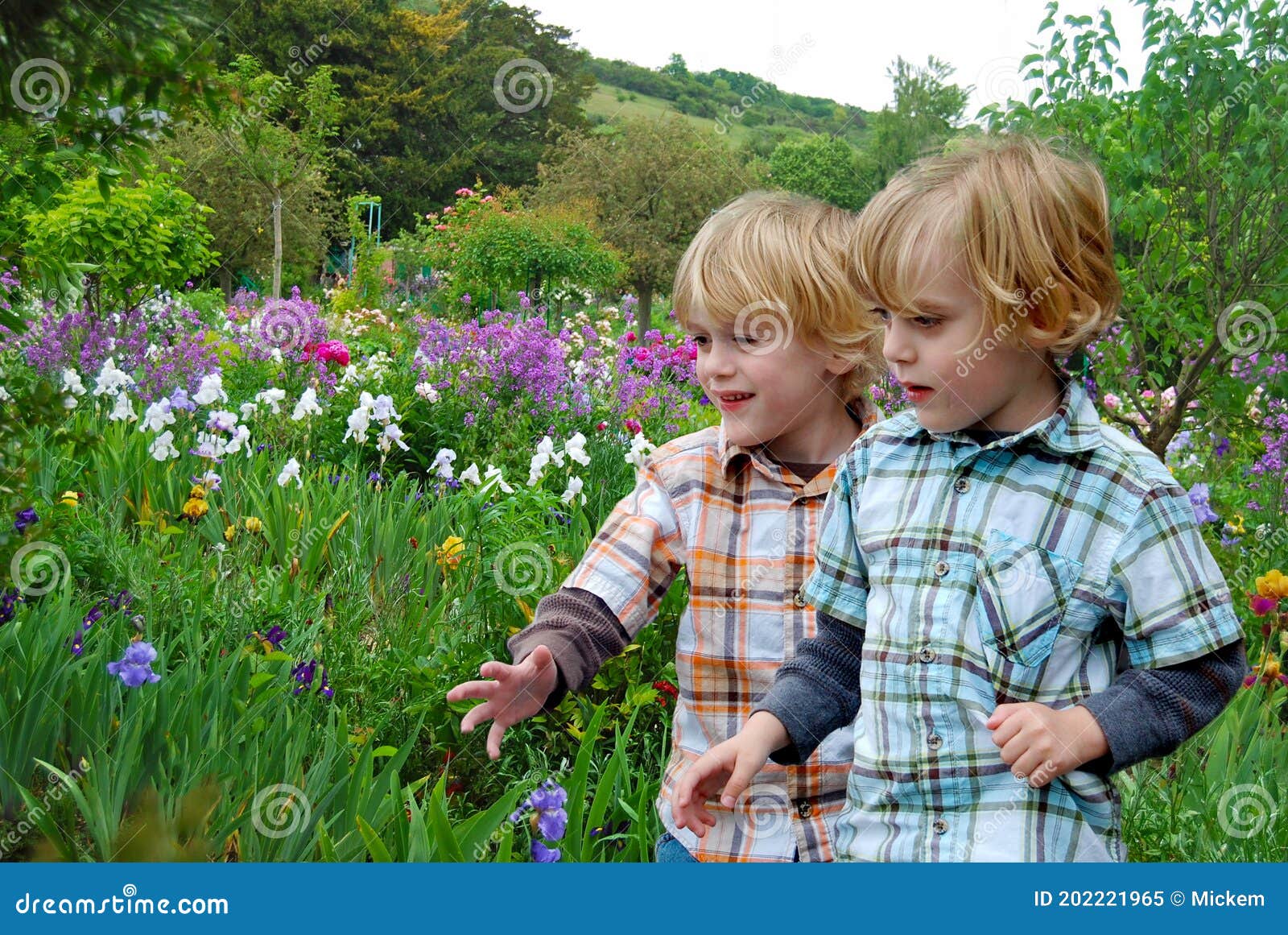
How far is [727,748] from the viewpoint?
130 cm

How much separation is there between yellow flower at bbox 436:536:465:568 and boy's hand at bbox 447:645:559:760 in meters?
1.68

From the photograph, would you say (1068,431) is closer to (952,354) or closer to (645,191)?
(952,354)

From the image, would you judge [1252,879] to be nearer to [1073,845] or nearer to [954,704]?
[1073,845]

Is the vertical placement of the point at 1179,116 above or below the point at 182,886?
above

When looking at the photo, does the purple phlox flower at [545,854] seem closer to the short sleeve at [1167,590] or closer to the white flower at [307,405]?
the short sleeve at [1167,590]

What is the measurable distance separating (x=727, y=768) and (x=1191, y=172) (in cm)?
348

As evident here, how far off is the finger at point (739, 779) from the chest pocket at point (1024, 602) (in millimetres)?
294

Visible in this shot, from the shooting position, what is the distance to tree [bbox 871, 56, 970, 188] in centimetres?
4172

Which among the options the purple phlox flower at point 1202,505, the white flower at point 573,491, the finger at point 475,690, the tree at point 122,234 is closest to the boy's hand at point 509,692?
the finger at point 475,690

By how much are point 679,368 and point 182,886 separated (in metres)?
4.64

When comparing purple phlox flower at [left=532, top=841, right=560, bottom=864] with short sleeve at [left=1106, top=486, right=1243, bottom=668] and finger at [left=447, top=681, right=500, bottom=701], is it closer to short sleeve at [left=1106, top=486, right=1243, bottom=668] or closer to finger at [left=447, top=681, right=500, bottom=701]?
finger at [left=447, top=681, right=500, bottom=701]

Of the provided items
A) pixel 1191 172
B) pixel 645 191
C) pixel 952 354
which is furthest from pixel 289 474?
pixel 645 191

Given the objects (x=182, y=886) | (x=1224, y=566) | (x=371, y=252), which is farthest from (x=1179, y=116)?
(x=371, y=252)

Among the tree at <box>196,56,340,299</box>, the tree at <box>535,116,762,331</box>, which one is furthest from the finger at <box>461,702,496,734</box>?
the tree at <box>535,116,762,331</box>
